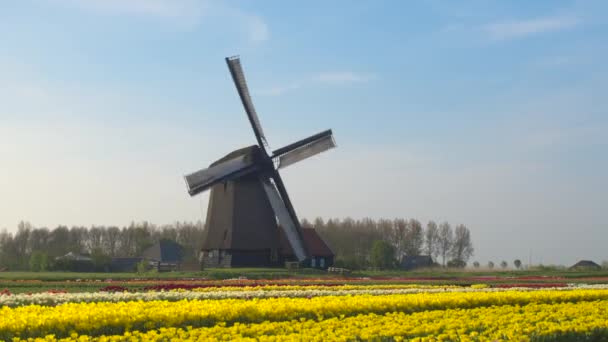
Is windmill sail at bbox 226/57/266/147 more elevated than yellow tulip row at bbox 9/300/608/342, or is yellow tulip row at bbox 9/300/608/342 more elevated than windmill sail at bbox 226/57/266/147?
windmill sail at bbox 226/57/266/147

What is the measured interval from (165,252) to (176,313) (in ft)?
205

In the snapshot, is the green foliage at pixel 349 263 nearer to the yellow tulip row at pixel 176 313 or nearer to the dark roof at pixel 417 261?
the dark roof at pixel 417 261

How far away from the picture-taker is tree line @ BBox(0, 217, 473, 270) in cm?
6989

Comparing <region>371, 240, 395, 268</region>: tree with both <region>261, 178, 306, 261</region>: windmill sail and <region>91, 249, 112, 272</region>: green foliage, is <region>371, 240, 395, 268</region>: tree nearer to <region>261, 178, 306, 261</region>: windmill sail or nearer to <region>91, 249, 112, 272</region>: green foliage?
<region>261, 178, 306, 261</region>: windmill sail

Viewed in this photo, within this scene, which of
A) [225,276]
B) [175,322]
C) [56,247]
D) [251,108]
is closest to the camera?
[175,322]

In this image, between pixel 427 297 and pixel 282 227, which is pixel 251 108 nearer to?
pixel 282 227

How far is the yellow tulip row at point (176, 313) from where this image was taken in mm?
9289

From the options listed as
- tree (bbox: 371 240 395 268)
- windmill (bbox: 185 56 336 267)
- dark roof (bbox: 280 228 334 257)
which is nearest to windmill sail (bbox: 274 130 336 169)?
windmill (bbox: 185 56 336 267)

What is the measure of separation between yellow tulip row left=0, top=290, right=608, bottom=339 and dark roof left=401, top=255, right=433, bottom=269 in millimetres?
62812

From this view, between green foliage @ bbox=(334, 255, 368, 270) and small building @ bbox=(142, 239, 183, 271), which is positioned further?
small building @ bbox=(142, 239, 183, 271)

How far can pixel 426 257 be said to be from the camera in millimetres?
83438

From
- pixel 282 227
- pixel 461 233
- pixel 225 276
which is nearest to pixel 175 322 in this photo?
pixel 225 276

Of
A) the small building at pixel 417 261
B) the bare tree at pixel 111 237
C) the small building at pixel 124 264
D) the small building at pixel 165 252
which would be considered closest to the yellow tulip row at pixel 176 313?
the small building at pixel 124 264

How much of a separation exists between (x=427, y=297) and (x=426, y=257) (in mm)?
70976
